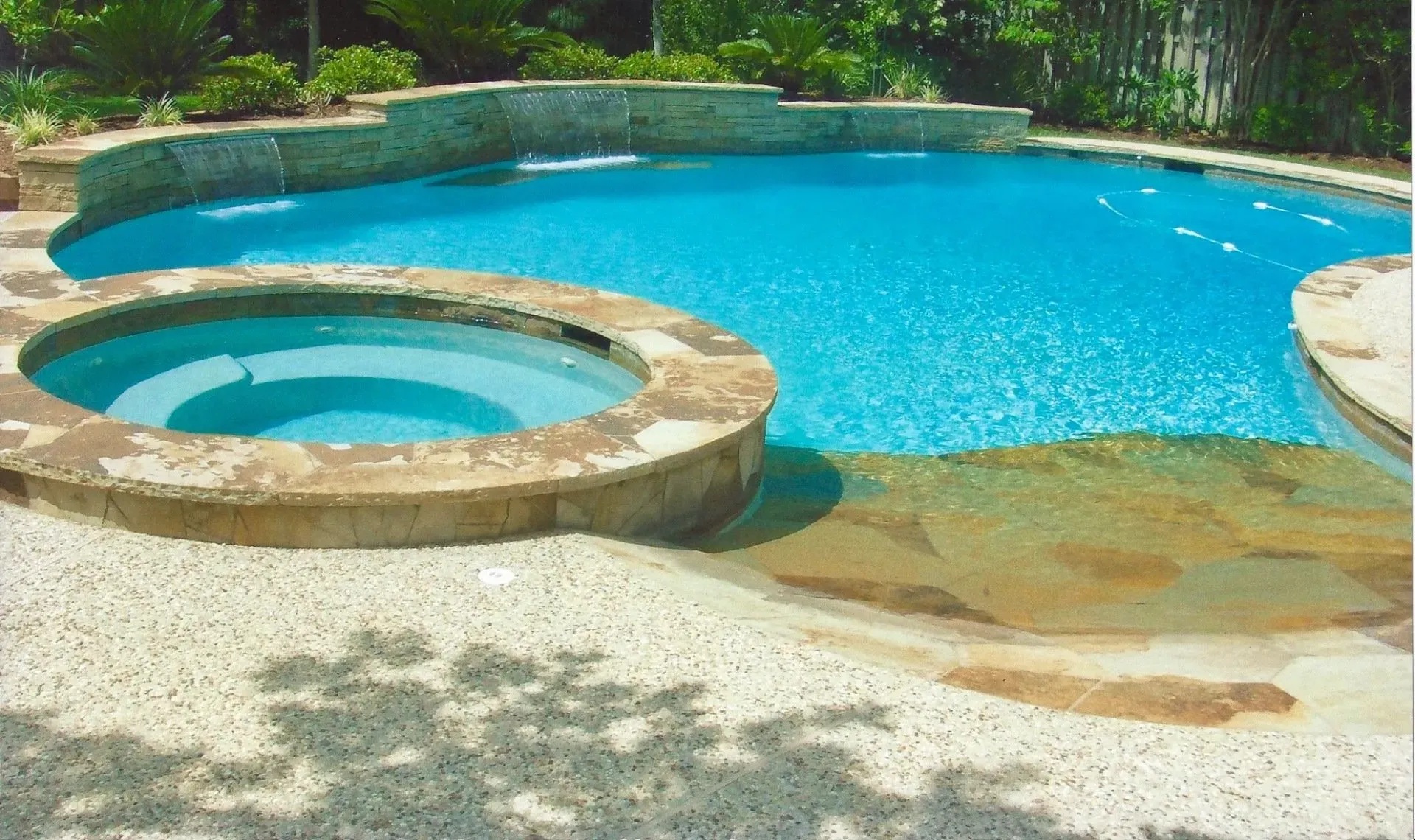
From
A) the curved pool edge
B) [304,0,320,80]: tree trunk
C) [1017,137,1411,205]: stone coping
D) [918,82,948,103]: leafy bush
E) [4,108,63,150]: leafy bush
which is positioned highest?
[304,0,320,80]: tree trunk

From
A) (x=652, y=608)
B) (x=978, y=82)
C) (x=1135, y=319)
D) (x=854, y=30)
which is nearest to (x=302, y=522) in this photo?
(x=652, y=608)

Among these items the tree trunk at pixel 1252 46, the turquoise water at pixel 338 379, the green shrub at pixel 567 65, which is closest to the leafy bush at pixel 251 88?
the green shrub at pixel 567 65

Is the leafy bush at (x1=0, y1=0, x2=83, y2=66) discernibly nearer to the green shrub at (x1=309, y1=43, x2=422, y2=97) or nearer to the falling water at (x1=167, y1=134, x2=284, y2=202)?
the green shrub at (x1=309, y1=43, x2=422, y2=97)

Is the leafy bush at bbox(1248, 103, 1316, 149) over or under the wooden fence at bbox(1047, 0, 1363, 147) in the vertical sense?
under

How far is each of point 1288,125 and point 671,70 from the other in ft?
27.9

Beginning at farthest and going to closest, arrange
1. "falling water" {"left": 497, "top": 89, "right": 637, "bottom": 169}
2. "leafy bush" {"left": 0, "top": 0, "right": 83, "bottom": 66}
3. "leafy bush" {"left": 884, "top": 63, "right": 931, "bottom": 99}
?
"leafy bush" {"left": 884, "top": 63, "right": 931, "bottom": 99} → "leafy bush" {"left": 0, "top": 0, "right": 83, "bottom": 66} → "falling water" {"left": 497, "top": 89, "right": 637, "bottom": 169}

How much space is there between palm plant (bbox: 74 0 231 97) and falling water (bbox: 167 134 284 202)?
1.79 meters

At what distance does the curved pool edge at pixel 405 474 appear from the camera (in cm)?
480

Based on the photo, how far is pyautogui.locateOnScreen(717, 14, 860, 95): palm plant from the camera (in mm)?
18016

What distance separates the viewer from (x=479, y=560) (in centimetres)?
479

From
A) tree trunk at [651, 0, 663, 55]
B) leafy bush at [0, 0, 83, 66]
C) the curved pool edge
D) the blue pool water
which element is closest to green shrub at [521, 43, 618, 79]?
tree trunk at [651, 0, 663, 55]

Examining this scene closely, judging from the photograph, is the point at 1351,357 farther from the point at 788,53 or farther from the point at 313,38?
the point at 313,38

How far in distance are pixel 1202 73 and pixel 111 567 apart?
59.6ft

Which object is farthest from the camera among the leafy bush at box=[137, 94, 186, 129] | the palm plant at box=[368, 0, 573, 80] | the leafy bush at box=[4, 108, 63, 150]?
the palm plant at box=[368, 0, 573, 80]
